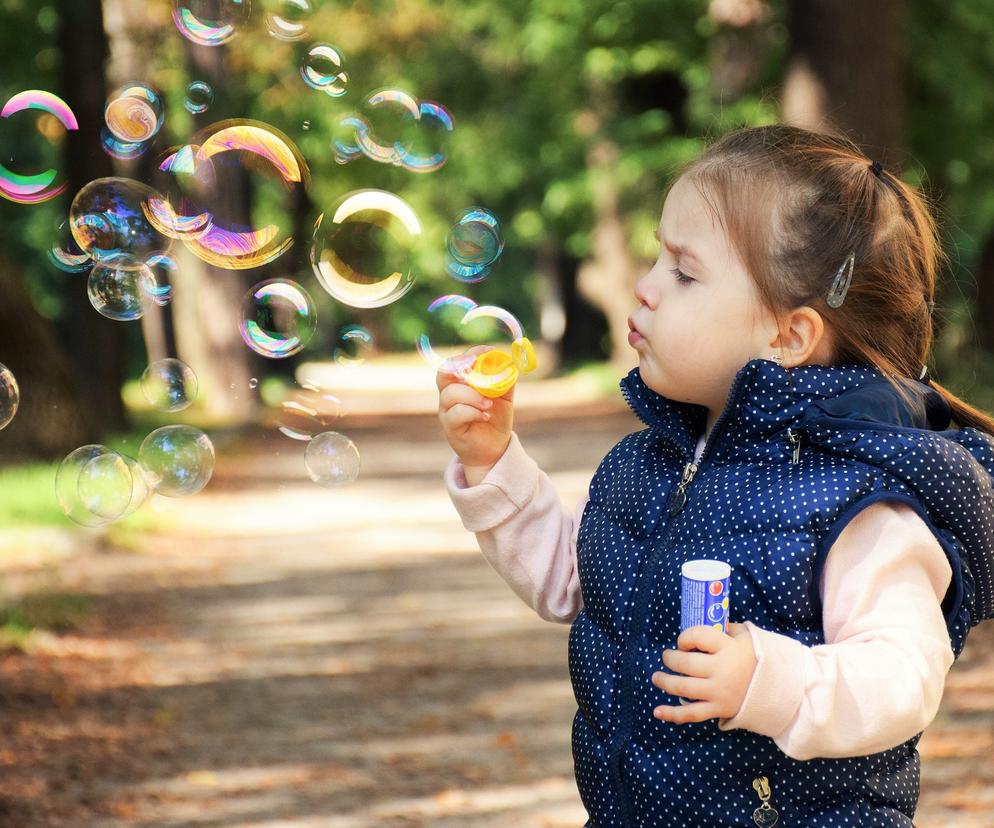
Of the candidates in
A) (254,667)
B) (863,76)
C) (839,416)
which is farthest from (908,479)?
Result: (863,76)

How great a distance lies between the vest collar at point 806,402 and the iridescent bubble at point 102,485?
2.14 m

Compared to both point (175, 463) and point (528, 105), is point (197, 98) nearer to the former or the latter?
point (175, 463)

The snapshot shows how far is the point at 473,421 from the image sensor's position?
235 centimetres

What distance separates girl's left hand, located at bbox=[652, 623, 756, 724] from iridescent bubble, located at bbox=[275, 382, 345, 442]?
1.80 metres

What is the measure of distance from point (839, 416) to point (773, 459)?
122 millimetres

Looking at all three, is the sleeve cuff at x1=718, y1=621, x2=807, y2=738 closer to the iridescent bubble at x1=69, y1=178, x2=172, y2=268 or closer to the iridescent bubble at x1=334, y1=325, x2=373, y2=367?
the iridescent bubble at x1=334, y1=325, x2=373, y2=367

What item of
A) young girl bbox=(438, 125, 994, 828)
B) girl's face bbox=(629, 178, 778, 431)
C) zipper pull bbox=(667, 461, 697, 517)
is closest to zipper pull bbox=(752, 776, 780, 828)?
young girl bbox=(438, 125, 994, 828)

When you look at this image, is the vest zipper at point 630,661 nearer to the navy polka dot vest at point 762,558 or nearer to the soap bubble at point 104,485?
the navy polka dot vest at point 762,558

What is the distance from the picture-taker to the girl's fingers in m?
2.30

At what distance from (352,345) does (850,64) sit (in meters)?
6.00

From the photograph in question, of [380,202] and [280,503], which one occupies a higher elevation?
[380,202]

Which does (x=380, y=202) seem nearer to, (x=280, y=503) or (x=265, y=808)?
(x=265, y=808)

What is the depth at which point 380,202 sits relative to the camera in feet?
11.4

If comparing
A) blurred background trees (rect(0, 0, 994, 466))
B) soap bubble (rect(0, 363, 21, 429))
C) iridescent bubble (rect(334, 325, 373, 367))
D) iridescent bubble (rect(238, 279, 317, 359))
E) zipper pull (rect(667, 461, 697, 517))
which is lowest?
blurred background trees (rect(0, 0, 994, 466))
